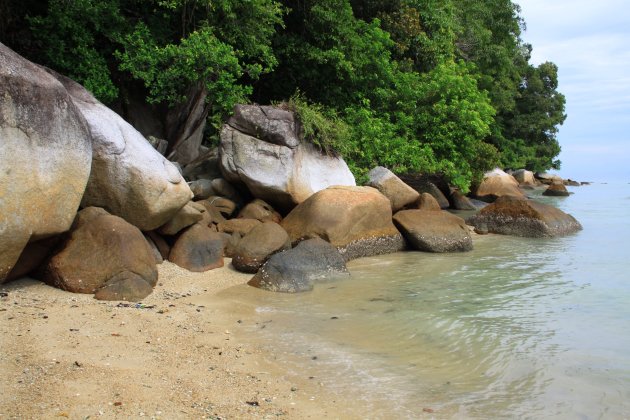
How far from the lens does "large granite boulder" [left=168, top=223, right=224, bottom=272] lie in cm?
861

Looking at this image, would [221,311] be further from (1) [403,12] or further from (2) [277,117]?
(1) [403,12]

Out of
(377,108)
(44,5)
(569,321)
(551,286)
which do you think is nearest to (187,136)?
(44,5)

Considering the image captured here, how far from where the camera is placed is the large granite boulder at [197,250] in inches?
339

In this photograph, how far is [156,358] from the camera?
4984mm

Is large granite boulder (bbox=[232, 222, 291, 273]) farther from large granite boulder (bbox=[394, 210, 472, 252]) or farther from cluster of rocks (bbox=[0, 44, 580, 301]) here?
large granite boulder (bbox=[394, 210, 472, 252])

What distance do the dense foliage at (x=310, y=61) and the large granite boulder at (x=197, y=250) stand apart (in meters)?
4.37

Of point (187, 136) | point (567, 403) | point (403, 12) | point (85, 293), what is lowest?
point (85, 293)

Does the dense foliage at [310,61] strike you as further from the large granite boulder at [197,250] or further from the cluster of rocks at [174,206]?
the large granite boulder at [197,250]

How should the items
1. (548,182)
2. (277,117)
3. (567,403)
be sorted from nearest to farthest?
(567,403) < (277,117) < (548,182)

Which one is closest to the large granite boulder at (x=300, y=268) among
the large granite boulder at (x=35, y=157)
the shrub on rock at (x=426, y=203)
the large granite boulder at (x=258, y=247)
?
the large granite boulder at (x=258, y=247)

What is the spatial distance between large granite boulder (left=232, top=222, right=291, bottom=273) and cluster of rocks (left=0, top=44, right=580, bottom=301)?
2 centimetres

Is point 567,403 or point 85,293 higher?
point 567,403

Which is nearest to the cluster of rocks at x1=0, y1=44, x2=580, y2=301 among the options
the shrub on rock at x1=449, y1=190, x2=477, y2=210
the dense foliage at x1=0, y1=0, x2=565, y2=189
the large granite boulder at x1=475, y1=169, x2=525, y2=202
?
the dense foliage at x1=0, y1=0, x2=565, y2=189

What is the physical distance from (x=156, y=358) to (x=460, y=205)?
17.7 meters
